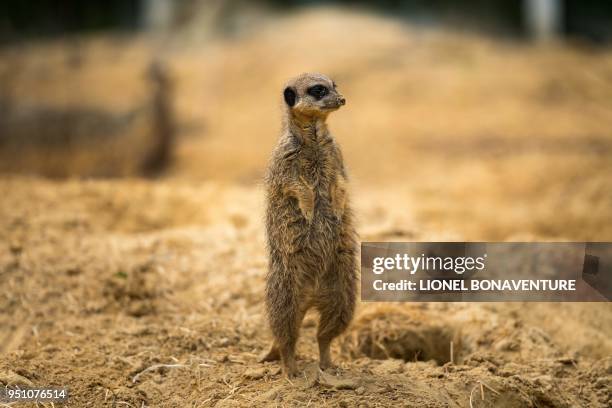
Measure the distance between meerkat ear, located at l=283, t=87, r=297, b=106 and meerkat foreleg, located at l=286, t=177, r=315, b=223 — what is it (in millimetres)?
373

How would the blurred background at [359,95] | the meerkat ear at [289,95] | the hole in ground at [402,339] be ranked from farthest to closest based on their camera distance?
the blurred background at [359,95] → the hole in ground at [402,339] → the meerkat ear at [289,95]

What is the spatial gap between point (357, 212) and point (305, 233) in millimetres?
527

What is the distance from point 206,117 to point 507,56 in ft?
21.5

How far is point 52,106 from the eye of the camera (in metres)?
9.66

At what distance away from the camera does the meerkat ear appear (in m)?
3.09

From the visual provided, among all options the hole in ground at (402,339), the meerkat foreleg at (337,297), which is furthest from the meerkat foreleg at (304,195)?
the hole in ground at (402,339)

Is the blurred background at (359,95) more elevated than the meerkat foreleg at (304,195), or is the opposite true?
the blurred background at (359,95)

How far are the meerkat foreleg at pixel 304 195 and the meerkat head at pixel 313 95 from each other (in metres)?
0.34

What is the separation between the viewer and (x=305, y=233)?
315 cm

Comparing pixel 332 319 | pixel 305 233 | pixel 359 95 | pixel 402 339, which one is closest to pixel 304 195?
pixel 305 233

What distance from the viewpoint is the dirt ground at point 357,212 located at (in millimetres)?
3229

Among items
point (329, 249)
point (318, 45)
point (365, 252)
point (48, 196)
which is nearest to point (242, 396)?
point (329, 249)

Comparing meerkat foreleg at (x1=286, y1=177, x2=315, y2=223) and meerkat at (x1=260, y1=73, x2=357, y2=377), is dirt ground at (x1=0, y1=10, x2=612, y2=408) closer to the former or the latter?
meerkat at (x1=260, y1=73, x2=357, y2=377)

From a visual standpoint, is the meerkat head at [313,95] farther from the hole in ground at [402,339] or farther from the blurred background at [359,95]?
the blurred background at [359,95]
